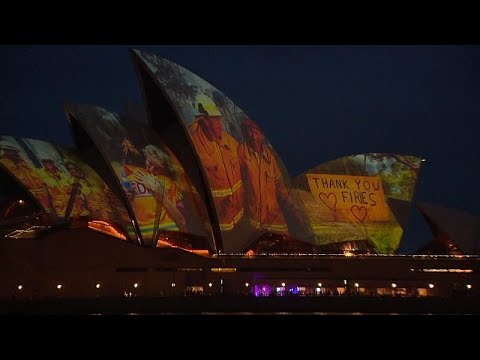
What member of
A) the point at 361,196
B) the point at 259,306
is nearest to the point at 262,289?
the point at 361,196

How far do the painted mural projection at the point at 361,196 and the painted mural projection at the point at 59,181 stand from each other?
13.0m

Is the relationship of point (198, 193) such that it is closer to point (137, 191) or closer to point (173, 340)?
point (137, 191)

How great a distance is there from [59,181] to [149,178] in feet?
16.0

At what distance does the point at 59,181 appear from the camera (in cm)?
3152

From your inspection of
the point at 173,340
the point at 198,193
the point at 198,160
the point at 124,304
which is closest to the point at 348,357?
the point at 173,340

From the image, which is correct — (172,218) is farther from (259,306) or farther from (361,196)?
(361,196)

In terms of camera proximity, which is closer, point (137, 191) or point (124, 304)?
point (124, 304)

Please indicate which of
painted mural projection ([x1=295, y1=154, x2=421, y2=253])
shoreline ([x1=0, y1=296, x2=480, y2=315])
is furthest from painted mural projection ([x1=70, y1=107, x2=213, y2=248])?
shoreline ([x1=0, y1=296, x2=480, y2=315])

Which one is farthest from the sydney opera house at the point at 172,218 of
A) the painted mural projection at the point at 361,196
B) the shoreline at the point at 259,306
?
the shoreline at the point at 259,306

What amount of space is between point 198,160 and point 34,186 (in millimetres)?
8795

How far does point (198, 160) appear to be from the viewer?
31578 mm

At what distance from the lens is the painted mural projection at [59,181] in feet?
99.5

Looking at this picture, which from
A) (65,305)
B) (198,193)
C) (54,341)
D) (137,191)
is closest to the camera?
(54,341)

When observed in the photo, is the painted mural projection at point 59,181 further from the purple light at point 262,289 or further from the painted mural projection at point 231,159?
the purple light at point 262,289
